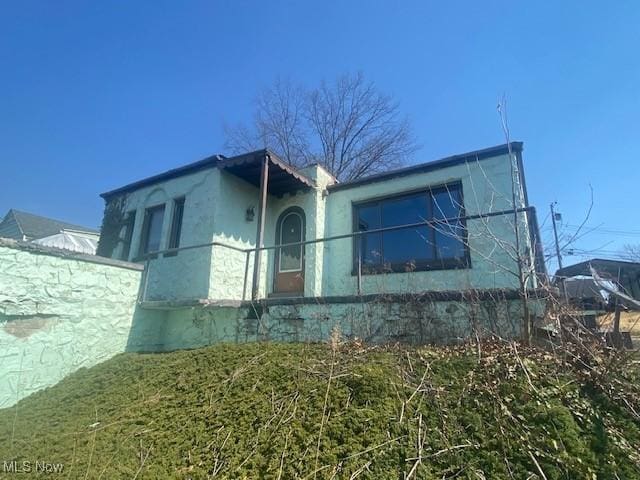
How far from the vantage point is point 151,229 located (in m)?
8.43

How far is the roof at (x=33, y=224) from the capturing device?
20.7 m

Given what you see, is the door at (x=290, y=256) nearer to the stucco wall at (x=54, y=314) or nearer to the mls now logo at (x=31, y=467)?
the stucco wall at (x=54, y=314)

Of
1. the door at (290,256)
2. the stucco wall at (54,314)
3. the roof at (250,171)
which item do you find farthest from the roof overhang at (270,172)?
the stucco wall at (54,314)

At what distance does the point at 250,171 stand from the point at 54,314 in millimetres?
4651

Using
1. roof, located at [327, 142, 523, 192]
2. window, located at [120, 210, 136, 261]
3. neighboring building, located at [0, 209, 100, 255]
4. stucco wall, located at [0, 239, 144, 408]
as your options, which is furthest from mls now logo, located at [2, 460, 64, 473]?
neighboring building, located at [0, 209, 100, 255]

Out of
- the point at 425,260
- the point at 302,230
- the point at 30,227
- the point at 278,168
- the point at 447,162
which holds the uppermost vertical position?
the point at 30,227

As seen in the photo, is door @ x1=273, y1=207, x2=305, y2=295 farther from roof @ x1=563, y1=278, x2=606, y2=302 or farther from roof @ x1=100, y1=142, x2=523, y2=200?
roof @ x1=563, y1=278, x2=606, y2=302

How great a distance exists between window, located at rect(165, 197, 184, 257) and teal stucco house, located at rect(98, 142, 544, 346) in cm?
3

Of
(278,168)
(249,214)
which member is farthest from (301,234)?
(278,168)

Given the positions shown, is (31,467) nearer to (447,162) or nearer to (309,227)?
(309,227)

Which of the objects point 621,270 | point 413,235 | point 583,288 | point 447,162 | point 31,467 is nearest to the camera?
point 31,467

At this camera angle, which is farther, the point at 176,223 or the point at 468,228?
the point at 176,223

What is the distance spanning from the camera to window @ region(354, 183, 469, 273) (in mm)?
6402

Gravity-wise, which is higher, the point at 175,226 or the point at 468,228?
the point at 175,226
